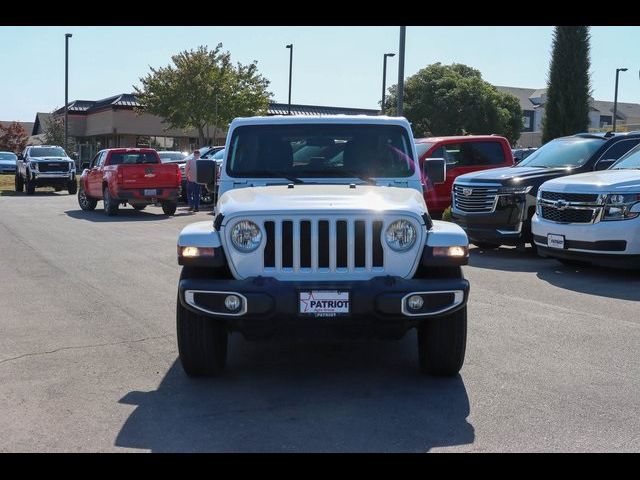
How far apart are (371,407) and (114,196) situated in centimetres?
1682

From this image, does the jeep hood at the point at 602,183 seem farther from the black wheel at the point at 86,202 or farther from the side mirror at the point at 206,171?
the black wheel at the point at 86,202

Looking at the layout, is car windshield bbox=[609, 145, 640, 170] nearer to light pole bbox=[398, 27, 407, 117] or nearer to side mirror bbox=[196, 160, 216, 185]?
side mirror bbox=[196, 160, 216, 185]

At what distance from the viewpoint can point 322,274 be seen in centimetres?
526

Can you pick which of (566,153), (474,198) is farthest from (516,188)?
Answer: (566,153)

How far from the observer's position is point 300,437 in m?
4.54

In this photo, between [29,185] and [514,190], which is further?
[29,185]

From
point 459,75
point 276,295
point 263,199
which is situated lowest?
point 276,295

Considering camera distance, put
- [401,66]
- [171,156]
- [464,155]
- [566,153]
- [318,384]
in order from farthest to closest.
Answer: [171,156], [401,66], [464,155], [566,153], [318,384]

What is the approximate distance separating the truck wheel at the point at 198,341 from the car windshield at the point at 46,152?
2765 cm

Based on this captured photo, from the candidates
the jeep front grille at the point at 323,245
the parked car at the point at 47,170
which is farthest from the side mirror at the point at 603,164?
the parked car at the point at 47,170

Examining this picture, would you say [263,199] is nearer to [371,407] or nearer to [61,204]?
[371,407]

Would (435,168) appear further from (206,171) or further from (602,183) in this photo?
(602,183)

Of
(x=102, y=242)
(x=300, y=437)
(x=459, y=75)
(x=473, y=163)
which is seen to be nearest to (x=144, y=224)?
(x=102, y=242)

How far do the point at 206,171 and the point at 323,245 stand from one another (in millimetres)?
2295
